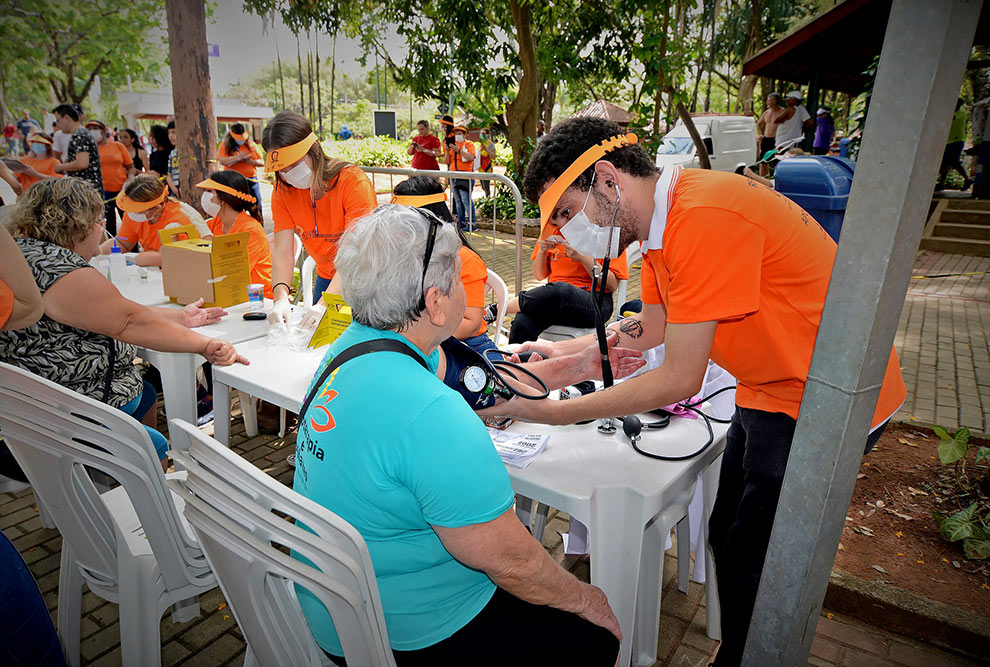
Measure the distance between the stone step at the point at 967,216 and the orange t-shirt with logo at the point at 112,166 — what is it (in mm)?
13611

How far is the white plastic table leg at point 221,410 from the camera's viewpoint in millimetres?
3012

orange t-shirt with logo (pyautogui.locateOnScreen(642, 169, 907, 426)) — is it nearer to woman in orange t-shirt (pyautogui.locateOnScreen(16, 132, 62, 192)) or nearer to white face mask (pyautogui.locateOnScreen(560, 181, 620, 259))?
white face mask (pyautogui.locateOnScreen(560, 181, 620, 259))

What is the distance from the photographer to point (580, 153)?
1.74 meters

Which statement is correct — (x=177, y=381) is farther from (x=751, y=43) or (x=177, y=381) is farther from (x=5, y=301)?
(x=751, y=43)

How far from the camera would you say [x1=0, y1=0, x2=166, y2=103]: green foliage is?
19031 mm

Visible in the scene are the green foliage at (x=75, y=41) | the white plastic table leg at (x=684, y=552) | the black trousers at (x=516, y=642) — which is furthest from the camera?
the green foliage at (x=75, y=41)

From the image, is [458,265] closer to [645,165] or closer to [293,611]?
[645,165]

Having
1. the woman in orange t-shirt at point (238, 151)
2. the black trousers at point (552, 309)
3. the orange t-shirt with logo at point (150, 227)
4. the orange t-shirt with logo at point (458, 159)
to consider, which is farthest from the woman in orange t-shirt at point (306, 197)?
the orange t-shirt with logo at point (458, 159)

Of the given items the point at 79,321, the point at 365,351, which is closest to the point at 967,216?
the point at 365,351

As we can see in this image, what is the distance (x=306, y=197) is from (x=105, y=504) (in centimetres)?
226

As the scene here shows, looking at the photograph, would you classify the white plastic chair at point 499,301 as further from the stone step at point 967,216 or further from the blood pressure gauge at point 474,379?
the stone step at point 967,216

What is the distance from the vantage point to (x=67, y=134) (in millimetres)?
9039

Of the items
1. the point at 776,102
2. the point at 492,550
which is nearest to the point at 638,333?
the point at 492,550

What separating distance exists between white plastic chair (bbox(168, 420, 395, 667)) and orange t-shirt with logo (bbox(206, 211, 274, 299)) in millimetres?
3126
